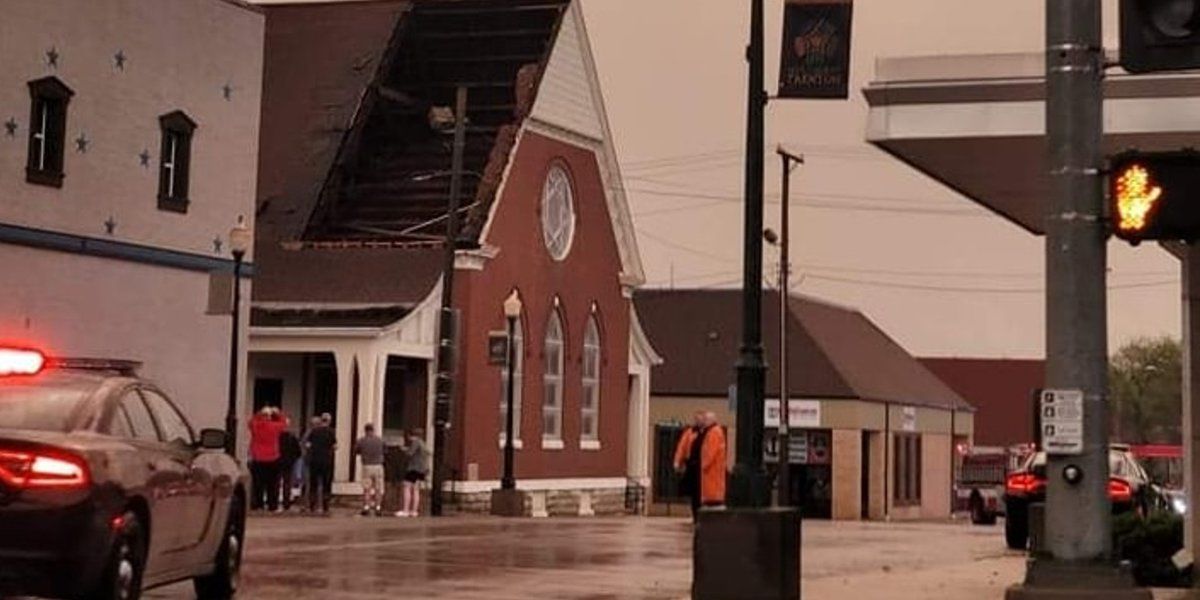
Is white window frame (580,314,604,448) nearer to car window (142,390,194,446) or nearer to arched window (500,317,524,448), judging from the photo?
arched window (500,317,524,448)

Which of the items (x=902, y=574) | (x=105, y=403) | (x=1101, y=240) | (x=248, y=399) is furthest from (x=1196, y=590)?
(x=248, y=399)

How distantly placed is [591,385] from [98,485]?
39133 millimetres

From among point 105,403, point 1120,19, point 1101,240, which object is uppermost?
point 1120,19

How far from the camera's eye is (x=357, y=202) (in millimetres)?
44406

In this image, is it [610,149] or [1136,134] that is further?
[610,149]

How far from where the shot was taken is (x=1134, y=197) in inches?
403

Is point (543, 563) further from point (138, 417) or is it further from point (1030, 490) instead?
point (1030, 490)

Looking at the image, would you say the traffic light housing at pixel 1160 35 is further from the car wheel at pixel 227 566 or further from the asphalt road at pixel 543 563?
the car wheel at pixel 227 566

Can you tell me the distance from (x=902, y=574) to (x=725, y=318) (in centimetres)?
4792

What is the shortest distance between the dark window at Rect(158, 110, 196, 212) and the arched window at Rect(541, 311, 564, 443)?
15924 millimetres

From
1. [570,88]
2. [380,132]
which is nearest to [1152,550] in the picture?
[380,132]

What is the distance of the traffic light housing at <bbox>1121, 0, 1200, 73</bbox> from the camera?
960cm

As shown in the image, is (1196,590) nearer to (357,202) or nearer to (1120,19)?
(1120,19)

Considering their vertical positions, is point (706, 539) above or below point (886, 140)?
below
